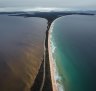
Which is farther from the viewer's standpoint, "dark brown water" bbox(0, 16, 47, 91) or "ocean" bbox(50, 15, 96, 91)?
"ocean" bbox(50, 15, 96, 91)

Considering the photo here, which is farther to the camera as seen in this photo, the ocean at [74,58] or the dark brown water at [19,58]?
the ocean at [74,58]

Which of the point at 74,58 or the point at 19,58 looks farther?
the point at 74,58

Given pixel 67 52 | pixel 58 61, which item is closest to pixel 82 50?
pixel 67 52

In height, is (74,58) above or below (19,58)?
below
